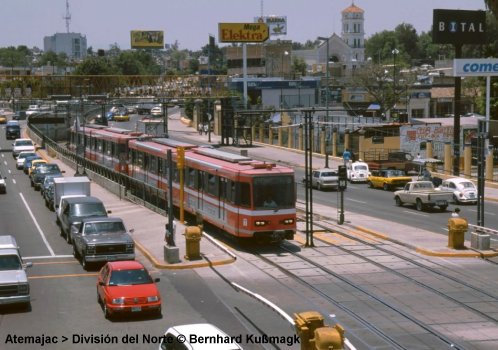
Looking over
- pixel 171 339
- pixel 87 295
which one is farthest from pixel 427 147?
pixel 171 339

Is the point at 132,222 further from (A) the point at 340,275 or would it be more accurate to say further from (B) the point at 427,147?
(B) the point at 427,147

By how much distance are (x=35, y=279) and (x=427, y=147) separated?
46.7 metres

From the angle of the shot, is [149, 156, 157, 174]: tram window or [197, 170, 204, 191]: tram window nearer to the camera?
[197, 170, 204, 191]: tram window

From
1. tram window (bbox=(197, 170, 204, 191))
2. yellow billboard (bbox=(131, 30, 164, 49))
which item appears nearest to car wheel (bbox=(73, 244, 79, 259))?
tram window (bbox=(197, 170, 204, 191))

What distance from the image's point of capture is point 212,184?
32719 millimetres

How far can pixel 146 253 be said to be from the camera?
3006cm

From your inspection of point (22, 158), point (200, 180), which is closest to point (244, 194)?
point (200, 180)

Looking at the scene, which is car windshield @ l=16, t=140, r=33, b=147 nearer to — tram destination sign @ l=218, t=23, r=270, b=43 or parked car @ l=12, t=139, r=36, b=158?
parked car @ l=12, t=139, r=36, b=158

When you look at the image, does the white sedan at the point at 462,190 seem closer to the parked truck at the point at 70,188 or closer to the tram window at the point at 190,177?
the tram window at the point at 190,177

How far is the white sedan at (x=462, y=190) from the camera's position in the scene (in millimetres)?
47594

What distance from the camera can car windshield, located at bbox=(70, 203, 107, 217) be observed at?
108 ft

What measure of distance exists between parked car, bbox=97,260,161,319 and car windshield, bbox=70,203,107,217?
11.4 m

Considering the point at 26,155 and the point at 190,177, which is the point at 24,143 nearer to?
the point at 26,155

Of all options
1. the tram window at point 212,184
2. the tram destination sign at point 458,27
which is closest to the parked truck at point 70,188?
the tram window at point 212,184
